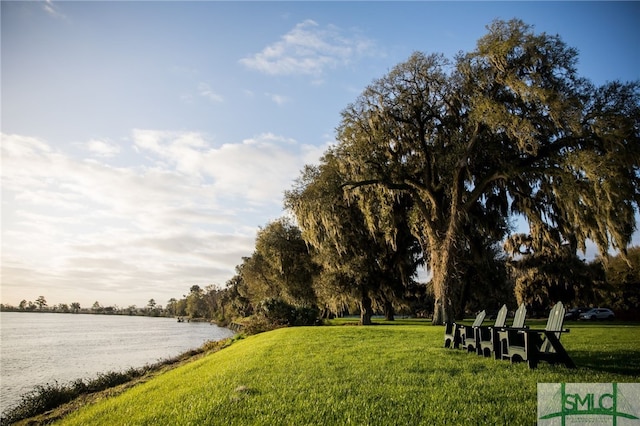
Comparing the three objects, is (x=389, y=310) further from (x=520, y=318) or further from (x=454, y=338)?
(x=520, y=318)

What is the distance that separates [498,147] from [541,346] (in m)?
15.5

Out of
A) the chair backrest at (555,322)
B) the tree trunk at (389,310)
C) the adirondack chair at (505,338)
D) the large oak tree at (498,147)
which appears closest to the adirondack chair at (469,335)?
the adirondack chair at (505,338)

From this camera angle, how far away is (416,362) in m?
8.76

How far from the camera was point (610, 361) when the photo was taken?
28.6 feet

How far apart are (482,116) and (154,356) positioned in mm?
24325

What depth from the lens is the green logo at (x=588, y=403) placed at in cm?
487

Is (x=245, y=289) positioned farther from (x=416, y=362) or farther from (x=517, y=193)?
(x=416, y=362)

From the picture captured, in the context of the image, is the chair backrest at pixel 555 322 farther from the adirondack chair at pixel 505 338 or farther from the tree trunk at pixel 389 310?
the tree trunk at pixel 389 310

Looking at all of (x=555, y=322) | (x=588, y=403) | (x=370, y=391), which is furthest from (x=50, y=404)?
(x=588, y=403)

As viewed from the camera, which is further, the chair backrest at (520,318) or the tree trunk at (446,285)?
the tree trunk at (446,285)

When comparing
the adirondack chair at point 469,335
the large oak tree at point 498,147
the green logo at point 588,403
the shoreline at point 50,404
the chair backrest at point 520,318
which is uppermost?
the large oak tree at point 498,147

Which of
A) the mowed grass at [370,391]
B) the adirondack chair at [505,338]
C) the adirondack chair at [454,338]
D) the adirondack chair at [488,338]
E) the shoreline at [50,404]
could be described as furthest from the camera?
the shoreline at [50,404]

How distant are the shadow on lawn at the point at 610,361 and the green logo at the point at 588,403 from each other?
1.57 meters

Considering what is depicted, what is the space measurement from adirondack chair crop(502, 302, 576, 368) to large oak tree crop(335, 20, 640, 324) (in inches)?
445
